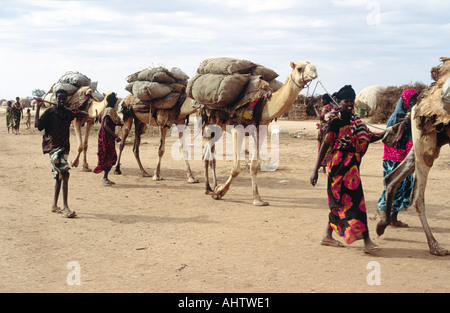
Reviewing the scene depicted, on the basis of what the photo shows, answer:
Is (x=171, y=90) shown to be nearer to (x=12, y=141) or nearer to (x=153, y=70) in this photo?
(x=153, y=70)

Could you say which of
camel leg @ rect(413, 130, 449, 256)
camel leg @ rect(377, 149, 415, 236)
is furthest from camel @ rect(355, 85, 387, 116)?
camel leg @ rect(413, 130, 449, 256)

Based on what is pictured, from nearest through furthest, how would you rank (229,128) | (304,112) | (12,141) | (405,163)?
(405,163), (229,128), (12,141), (304,112)

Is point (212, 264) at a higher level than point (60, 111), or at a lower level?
lower

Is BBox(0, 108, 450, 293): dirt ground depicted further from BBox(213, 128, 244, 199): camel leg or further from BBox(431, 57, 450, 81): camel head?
BBox(431, 57, 450, 81): camel head

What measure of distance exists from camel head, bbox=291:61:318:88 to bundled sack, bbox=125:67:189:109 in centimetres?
426

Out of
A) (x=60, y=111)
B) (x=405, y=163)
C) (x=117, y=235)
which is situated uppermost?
(x=60, y=111)

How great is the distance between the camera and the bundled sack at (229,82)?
8.76 meters

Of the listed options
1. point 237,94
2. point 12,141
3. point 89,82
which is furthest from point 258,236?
point 12,141

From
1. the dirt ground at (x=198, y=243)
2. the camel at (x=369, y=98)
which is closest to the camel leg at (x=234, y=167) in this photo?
the dirt ground at (x=198, y=243)

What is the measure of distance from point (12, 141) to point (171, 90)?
1290cm

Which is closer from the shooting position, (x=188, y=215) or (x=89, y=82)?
(x=188, y=215)

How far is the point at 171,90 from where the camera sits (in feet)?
37.7

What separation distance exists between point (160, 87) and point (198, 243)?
5.94 metres

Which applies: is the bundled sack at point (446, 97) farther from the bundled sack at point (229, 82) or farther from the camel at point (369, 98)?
the camel at point (369, 98)
